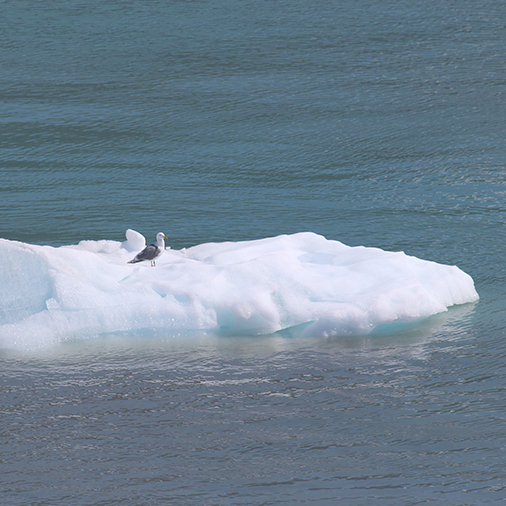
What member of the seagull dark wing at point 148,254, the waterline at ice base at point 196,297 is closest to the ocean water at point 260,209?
the waterline at ice base at point 196,297

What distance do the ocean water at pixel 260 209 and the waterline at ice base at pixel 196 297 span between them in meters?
0.16

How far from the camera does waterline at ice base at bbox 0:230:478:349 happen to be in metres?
6.14

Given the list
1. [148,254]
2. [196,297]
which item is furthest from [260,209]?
[196,297]

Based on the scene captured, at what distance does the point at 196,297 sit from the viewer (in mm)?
6277

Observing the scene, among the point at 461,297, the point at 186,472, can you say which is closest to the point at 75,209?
the point at 461,297

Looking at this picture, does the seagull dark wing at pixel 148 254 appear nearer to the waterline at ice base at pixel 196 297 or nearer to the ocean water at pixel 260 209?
the waterline at ice base at pixel 196 297

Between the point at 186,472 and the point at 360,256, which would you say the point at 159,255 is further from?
the point at 186,472

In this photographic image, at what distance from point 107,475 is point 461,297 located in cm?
408

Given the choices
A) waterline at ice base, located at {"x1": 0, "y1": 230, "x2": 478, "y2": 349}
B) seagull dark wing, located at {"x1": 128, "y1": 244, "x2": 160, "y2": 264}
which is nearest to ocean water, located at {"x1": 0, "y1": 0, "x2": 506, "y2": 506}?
waterline at ice base, located at {"x1": 0, "y1": 230, "x2": 478, "y2": 349}

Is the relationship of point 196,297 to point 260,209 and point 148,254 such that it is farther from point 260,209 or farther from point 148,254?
point 260,209

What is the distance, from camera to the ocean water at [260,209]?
173 inches

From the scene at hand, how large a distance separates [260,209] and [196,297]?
368cm

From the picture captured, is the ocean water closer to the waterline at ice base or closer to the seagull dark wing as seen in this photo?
the waterline at ice base

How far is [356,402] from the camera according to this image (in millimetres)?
5070
